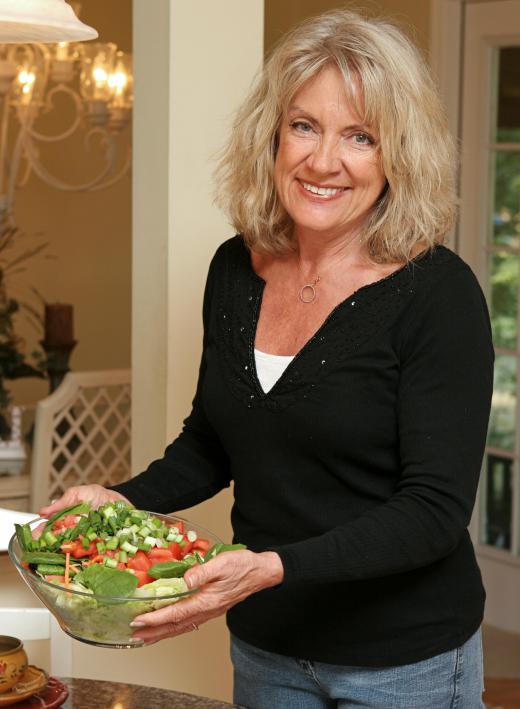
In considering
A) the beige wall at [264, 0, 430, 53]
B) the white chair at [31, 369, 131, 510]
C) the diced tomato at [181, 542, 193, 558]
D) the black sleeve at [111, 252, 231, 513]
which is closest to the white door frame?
the beige wall at [264, 0, 430, 53]

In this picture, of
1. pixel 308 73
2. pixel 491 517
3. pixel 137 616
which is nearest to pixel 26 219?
pixel 491 517

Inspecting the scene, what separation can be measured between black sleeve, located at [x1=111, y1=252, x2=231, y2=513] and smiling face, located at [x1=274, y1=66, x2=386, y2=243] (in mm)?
263

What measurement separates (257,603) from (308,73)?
71 cm

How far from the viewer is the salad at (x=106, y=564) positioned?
130 cm

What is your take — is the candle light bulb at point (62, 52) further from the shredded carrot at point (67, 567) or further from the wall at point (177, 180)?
the shredded carrot at point (67, 567)

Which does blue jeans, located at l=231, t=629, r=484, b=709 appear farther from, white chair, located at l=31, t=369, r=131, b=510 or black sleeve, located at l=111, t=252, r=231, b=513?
white chair, located at l=31, t=369, r=131, b=510

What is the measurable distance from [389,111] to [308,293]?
27cm

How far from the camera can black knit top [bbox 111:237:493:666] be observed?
1.47m

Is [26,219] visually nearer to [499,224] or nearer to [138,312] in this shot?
[499,224]

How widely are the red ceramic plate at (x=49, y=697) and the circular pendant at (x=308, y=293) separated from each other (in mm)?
602

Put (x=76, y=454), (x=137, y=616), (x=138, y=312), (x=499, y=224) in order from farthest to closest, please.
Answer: (x=499, y=224) < (x=76, y=454) < (x=138, y=312) < (x=137, y=616)

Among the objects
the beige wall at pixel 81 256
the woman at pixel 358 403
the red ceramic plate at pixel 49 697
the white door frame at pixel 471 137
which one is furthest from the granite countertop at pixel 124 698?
the beige wall at pixel 81 256

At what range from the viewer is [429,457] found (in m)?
1.47

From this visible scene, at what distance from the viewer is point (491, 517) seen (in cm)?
439
